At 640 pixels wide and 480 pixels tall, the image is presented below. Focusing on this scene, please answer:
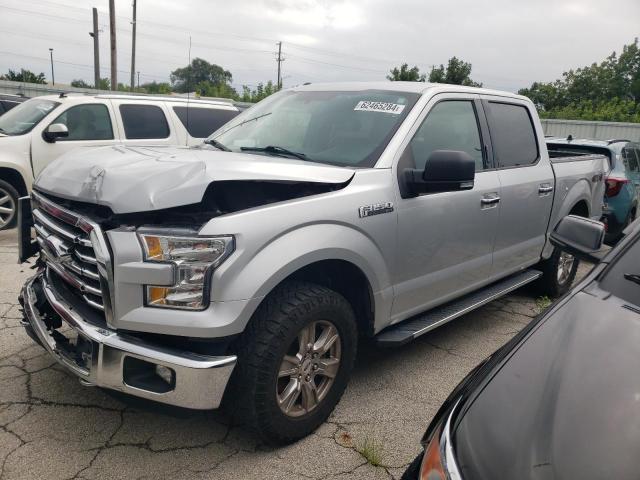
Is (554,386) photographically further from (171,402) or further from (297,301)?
(171,402)

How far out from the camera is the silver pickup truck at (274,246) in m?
2.26

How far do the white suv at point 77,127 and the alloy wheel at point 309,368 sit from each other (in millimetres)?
4407

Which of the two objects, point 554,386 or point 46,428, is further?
point 46,428

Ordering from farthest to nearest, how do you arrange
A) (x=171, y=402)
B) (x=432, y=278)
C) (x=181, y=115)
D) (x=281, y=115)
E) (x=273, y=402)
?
(x=181, y=115), (x=281, y=115), (x=432, y=278), (x=273, y=402), (x=171, y=402)

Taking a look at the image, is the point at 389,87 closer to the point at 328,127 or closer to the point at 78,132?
the point at 328,127

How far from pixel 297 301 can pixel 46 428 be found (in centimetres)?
147

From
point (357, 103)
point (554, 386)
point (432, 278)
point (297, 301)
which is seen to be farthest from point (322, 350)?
point (357, 103)

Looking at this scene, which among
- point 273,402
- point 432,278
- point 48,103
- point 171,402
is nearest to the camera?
point 171,402

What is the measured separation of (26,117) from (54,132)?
0.73 m

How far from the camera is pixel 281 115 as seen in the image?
375cm

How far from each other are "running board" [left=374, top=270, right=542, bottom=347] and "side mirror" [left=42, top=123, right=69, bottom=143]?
18.2 feet

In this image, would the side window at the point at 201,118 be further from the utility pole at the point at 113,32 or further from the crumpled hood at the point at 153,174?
the utility pole at the point at 113,32

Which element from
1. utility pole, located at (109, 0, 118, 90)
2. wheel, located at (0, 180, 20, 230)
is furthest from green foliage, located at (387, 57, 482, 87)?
wheel, located at (0, 180, 20, 230)

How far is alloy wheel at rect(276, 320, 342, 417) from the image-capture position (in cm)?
263
